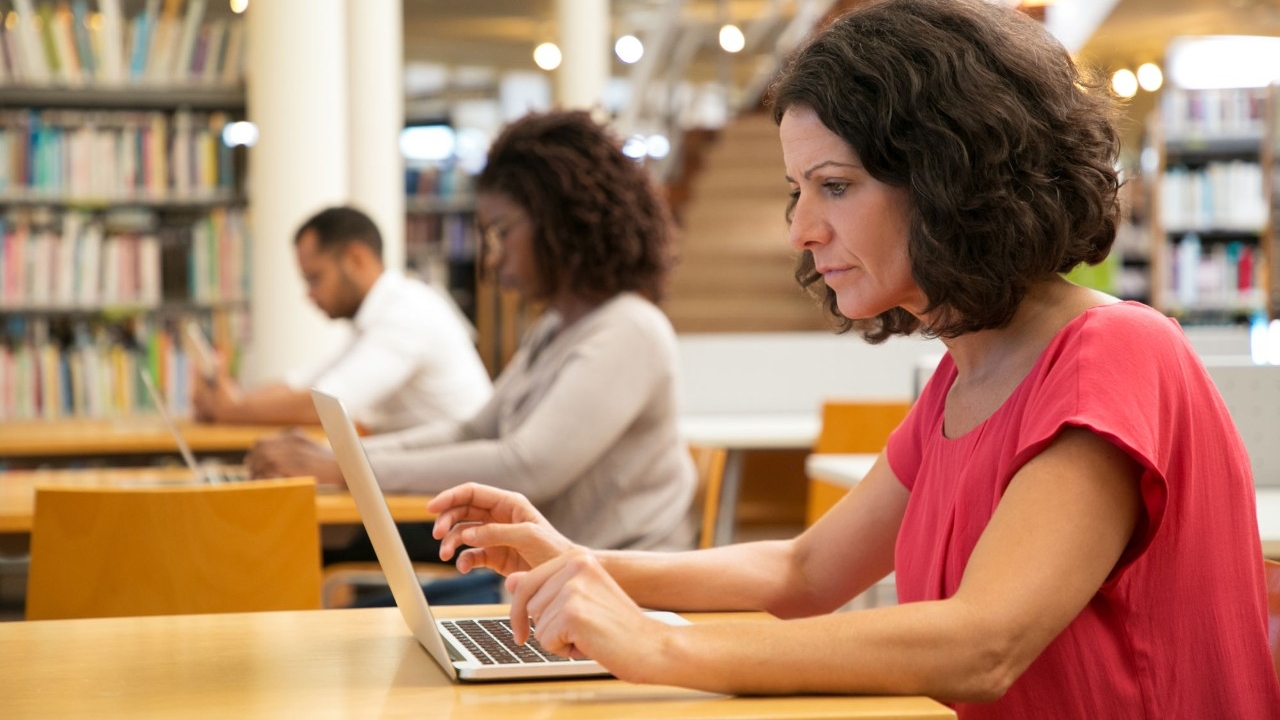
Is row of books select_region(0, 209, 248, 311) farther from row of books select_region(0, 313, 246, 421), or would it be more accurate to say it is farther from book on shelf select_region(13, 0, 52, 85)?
book on shelf select_region(13, 0, 52, 85)

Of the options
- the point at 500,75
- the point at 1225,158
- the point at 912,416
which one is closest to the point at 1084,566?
the point at 912,416

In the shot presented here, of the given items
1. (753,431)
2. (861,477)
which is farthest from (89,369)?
(861,477)

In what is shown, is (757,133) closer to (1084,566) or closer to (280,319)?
(280,319)

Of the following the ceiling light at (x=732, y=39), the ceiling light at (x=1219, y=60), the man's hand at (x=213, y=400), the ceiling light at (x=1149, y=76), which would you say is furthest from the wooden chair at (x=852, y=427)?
the ceiling light at (x=1149, y=76)

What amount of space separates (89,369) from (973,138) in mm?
4362

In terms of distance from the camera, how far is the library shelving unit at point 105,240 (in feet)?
16.0

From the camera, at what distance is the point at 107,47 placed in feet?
16.1

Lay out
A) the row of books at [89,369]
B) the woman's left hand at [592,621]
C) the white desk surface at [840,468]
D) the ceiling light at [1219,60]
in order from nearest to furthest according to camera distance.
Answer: the woman's left hand at [592,621] → the white desk surface at [840,468] → the row of books at [89,369] → the ceiling light at [1219,60]

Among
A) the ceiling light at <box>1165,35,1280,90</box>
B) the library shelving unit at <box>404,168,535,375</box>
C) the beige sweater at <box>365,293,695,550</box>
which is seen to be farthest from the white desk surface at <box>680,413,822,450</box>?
the ceiling light at <box>1165,35,1280,90</box>

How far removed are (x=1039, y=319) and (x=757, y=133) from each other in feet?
26.0

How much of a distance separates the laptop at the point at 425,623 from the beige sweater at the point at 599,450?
968mm

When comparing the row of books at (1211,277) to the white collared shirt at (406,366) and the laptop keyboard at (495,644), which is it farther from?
the laptop keyboard at (495,644)

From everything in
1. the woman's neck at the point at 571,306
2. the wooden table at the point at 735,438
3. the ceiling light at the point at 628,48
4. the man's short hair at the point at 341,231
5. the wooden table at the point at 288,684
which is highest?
the ceiling light at the point at 628,48

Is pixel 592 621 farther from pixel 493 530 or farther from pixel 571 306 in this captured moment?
pixel 571 306
